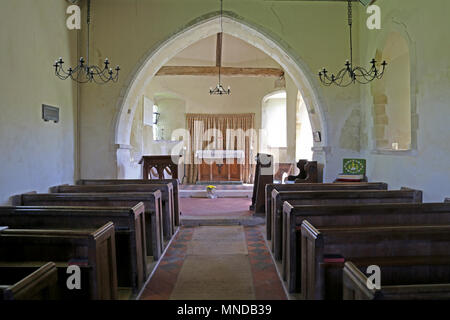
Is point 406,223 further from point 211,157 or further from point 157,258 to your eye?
point 211,157

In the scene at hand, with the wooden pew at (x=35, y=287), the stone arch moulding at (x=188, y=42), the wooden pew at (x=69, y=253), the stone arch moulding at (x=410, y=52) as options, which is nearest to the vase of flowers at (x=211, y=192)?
the stone arch moulding at (x=188, y=42)

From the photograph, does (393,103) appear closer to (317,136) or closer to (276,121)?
(317,136)

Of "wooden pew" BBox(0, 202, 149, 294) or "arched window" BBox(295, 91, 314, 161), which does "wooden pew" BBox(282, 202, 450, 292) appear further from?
"arched window" BBox(295, 91, 314, 161)

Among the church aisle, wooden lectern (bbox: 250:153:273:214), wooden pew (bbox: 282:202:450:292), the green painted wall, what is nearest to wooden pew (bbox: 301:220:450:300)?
wooden pew (bbox: 282:202:450:292)

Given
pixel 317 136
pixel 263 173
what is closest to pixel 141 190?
pixel 263 173

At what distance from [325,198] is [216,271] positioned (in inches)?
54.7

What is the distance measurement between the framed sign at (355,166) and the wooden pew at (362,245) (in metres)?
3.70

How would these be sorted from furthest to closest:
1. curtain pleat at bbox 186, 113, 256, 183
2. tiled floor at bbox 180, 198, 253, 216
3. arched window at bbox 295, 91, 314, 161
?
curtain pleat at bbox 186, 113, 256, 183 → arched window at bbox 295, 91, 314, 161 → tiled floor at bbox 180, 198, 253, 216

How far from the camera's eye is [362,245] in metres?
2.10

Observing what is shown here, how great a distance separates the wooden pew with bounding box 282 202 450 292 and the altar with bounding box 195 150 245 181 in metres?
8.44

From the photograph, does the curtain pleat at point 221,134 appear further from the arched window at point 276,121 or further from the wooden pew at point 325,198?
the wooden pew at point 325,198

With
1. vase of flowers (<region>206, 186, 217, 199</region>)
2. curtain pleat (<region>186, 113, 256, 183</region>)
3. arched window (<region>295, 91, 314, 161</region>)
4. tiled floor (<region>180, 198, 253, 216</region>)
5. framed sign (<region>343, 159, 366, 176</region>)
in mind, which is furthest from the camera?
curtain pleat (<region>186, 113, 256, 183</region>)

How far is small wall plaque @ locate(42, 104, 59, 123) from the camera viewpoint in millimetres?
4486
